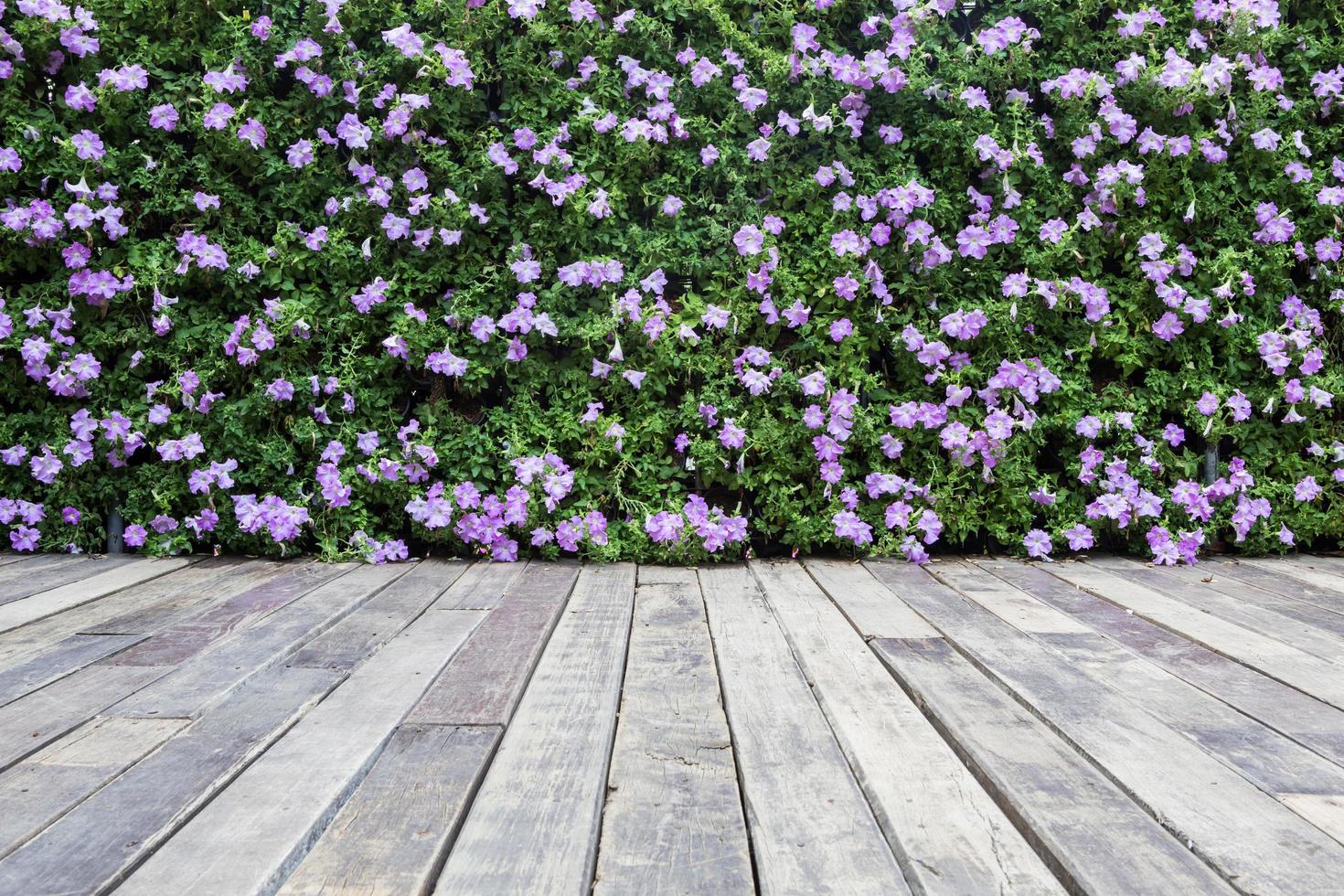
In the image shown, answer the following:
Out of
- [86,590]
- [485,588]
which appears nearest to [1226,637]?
[485,588]

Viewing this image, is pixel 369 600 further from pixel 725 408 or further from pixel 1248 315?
pixel 1248 315

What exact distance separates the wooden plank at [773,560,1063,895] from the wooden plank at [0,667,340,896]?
724mm

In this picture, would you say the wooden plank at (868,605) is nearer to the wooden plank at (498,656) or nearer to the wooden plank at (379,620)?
the wooden plank at (498,656)

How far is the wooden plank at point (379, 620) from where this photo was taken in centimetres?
183

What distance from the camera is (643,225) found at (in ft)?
10.2

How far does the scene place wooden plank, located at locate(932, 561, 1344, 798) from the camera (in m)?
1.29

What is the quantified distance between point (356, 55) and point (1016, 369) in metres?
2.19

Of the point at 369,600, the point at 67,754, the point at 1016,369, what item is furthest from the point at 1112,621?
the point at 67,754

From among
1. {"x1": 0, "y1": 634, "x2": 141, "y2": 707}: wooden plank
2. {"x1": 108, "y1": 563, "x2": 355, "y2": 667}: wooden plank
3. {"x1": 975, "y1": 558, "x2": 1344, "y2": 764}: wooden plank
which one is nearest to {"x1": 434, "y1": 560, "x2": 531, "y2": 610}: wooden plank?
{"x1": 108, "y1": 563, "x2": 355, "y2": 667}: wooden plank

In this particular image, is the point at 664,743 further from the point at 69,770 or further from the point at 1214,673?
the point at 1214,673

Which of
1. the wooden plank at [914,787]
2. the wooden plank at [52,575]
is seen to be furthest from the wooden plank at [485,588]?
the wooden plank at [52,575]

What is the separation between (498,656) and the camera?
1.83m

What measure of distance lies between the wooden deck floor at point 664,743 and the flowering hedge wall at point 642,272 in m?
0.62

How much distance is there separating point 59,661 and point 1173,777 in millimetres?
1839
